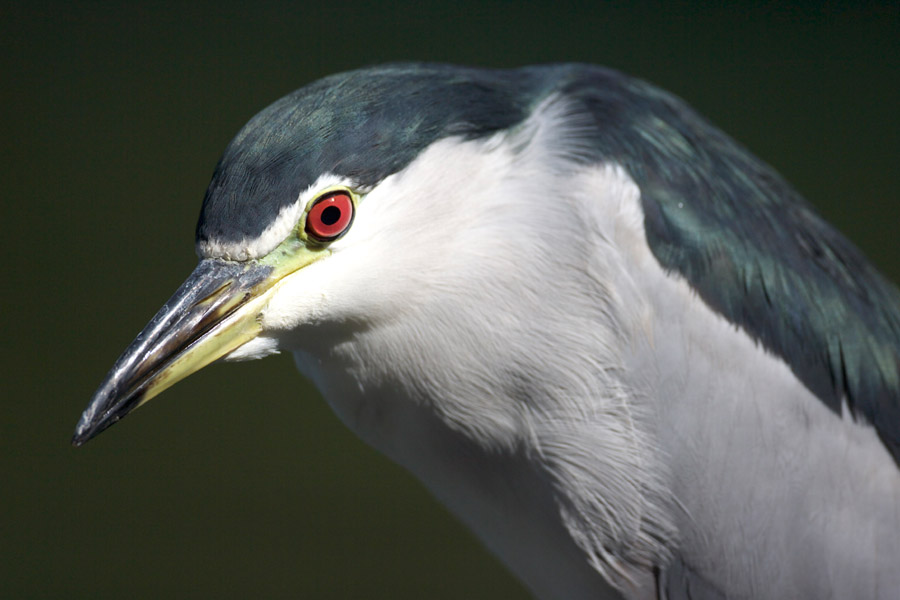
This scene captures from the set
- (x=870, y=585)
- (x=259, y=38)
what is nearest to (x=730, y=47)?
(x=259, y=38)

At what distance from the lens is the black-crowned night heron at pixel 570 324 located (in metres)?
0.84

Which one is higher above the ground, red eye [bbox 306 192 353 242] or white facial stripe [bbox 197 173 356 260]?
white facial stripe [bbox 197 173 356 260]

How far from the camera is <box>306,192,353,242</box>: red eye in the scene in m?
0.83

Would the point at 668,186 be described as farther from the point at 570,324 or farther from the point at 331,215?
the point at 331,215

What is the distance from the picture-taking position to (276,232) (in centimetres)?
82

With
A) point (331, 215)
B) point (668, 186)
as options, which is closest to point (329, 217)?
point (331, 215)

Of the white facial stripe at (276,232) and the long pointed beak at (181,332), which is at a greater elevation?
the white facial stripe at (276,232)

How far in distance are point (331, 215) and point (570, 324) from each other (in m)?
0.26

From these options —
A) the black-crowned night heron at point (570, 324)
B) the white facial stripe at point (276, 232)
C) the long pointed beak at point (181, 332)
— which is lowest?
the black-crowned night heron at point (570, 324)

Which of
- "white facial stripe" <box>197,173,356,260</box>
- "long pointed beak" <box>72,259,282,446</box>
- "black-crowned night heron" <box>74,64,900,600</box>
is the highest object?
"white facial stripe" <box>197,173,356,260</box>

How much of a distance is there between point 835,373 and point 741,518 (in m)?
0.19

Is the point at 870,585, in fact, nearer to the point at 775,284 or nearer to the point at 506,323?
the point at 775,284

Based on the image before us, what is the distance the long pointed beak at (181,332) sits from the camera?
84 cm

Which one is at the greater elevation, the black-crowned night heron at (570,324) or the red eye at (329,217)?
the red eye at (329,217)
